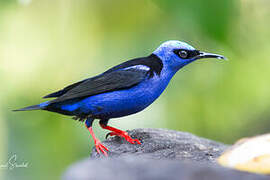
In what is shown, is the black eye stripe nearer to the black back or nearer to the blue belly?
the black back

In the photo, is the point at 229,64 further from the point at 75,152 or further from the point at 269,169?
the point at 269,169

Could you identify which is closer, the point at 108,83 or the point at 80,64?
the point at 108,83

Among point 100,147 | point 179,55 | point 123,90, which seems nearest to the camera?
point 100,147

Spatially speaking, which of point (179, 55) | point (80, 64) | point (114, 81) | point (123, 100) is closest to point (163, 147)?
point (123, 100)

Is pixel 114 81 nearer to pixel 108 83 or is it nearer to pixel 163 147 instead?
pixel 108 83

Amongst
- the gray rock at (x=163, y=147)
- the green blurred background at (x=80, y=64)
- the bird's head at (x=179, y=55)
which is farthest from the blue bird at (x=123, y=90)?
the green blurred background at (x=80, y=64)

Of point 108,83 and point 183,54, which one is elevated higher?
point 183,54

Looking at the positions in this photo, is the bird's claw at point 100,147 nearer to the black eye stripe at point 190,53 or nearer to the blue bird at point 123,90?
the blue bird at point 123,90
